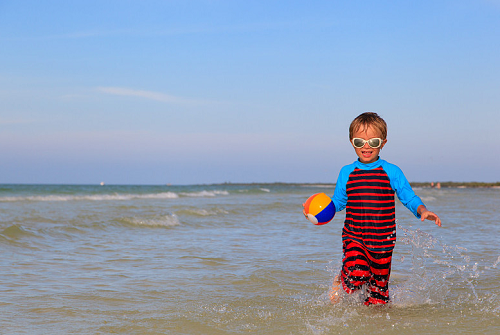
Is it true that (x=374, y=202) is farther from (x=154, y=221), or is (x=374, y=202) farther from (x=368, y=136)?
(x=154, y=221)

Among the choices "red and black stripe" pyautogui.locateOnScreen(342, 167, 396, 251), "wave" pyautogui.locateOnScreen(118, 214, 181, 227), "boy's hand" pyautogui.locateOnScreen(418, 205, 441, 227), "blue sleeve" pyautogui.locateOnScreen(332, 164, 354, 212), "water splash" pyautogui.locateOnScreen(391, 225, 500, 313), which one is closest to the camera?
"boy's hand" pyautogui.locateOnScreen(418, 205, 441, 227)

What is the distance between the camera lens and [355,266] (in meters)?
3.67

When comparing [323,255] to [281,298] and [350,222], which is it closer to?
[281,298]

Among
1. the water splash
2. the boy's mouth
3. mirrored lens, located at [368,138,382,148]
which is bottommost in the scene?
the water splash

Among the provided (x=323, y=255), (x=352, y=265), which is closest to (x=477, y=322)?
(x=352, y=265)

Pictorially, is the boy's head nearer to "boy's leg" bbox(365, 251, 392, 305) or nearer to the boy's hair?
the boy's hair

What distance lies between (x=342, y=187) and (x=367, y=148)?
369 mm

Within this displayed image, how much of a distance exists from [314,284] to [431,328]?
6.05 feet

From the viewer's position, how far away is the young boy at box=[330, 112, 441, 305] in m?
3.62

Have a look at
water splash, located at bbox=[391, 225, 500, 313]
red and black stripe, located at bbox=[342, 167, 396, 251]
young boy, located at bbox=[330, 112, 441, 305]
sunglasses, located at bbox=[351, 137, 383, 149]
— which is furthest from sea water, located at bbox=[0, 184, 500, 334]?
sunglasses, located at bbox=[351, 137, 383, 149]

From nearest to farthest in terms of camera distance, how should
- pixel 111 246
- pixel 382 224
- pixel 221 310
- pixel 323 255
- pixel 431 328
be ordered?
pixel 431 328 < pixel 382 224 < pixel 221 310 < pixel 323 255 < pixel 111 246

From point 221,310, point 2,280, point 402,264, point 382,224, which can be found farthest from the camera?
point 402,264

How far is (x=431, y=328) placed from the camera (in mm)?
3389

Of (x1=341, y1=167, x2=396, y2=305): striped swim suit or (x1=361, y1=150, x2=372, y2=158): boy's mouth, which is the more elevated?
(x1=361, y1=150, x2=372, y2=158): boy's mouth
